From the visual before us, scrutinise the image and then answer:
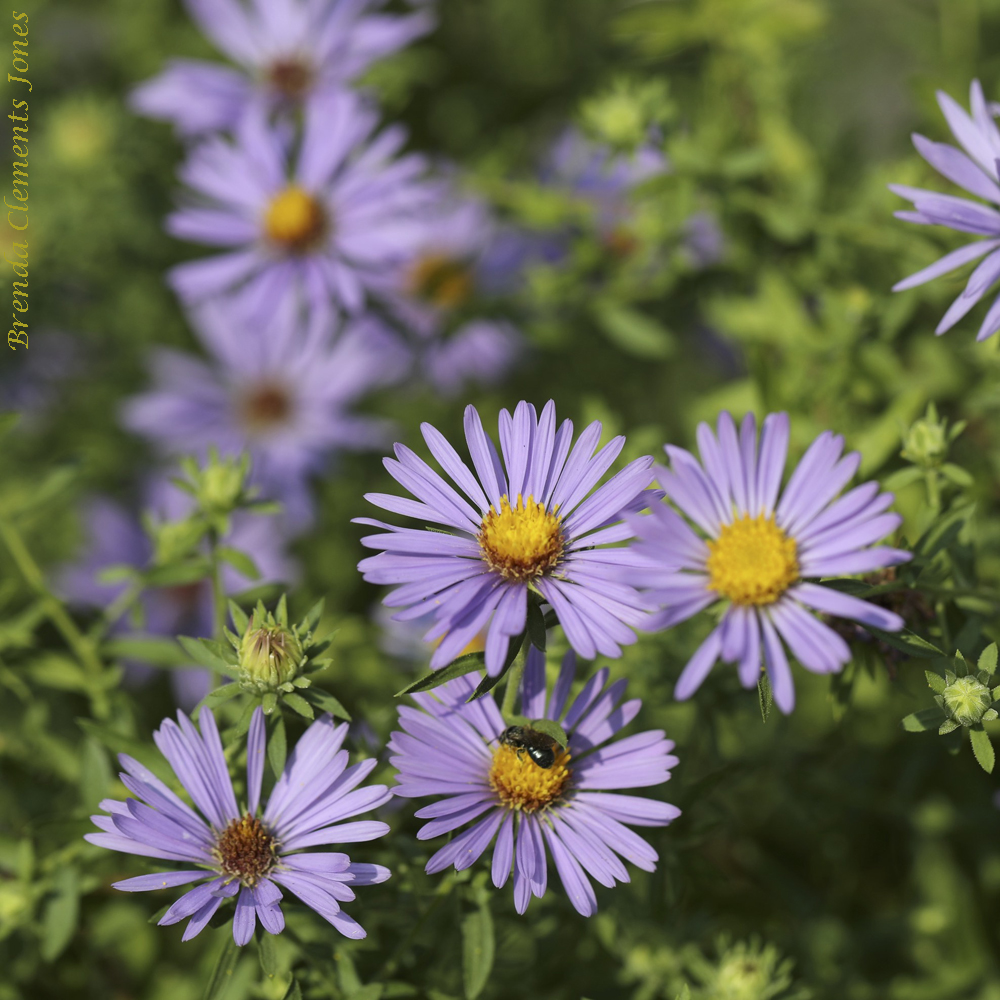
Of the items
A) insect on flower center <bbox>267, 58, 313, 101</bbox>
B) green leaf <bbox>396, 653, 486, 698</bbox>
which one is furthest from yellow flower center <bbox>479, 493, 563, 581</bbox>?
insect on flower center <bbox>267, 58, 313, 101</bbox>

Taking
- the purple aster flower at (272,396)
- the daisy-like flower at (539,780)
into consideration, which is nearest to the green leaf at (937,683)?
the daisy-like flower at (539,780)

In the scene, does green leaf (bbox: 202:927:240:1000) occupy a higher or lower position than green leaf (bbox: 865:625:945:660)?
lower

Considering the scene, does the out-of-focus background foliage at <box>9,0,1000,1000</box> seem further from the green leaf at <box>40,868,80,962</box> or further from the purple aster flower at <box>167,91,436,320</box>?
the purple aster flower at <box>167,91,436,320</box>

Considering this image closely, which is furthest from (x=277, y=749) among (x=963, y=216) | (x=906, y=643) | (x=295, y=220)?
(x=295, y=220)

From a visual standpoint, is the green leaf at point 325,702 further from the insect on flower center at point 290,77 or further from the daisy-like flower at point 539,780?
the insect on flower center at point 290,77

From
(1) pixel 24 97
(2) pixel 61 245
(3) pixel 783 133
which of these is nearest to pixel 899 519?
(3) pixel 783 133

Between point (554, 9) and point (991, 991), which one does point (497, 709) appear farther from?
point (554, 9)
